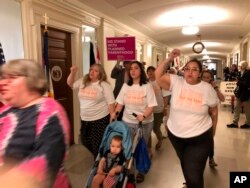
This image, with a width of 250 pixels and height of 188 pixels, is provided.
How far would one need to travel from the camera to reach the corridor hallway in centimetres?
318

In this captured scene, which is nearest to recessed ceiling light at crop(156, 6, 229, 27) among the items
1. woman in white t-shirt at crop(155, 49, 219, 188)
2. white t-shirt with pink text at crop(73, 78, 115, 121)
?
white t-shirt with pink text at crop(73, 78, 115, 121)

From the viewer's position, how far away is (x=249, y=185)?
7.84 ft

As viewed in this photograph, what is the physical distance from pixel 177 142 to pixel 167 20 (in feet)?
16.4

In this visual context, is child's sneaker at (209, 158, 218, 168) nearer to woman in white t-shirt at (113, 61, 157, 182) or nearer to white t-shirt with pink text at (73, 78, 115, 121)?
woman in white t-shirt at (113, 61, 157, 182)

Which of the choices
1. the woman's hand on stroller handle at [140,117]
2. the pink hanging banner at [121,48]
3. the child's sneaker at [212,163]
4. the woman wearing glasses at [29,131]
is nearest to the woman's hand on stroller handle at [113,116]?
the woman's hand on stroller handle at [140,117]

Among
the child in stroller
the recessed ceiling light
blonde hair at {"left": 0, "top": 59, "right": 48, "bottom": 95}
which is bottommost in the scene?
the child in stroller

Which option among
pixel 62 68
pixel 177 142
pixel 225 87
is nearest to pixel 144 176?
pixel 177 142

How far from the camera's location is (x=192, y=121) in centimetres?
221

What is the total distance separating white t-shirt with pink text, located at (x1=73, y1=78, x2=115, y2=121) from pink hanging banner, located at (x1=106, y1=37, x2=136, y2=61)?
131 cm

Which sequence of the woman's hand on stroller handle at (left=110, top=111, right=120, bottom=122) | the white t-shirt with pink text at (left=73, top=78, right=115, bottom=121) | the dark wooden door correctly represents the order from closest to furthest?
1. the woman's hand on stroller handle at (left=110, top=111, right=120, bottom=122)
2. the white t-shirt with pink text at (left=73, top=78, right=115, bottom=121)
3. the dark wooden door

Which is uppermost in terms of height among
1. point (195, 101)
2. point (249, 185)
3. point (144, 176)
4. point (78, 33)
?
point (78, 33)

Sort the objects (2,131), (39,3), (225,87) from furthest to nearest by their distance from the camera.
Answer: (225,87) → (39,3) → (2,131)

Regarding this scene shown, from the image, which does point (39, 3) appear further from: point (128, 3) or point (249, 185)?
point (249, 185)

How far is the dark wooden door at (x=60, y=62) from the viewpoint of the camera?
4156 millimetres
